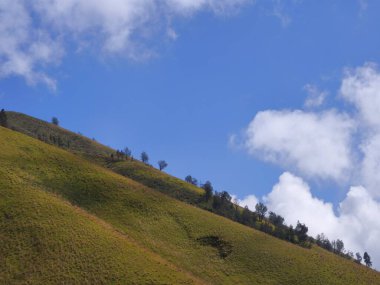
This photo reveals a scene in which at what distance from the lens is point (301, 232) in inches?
6403

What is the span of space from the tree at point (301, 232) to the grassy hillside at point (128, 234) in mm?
69060

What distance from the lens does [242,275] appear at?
3000 inches

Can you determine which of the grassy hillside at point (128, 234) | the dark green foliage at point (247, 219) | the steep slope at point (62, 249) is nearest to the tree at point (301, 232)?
the dark green foliage at point (247, 219)

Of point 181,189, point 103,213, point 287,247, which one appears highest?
point 181,189

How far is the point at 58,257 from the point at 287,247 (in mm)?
48220

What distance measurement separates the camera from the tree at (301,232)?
157625mm

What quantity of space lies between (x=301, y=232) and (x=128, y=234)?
3923 inches

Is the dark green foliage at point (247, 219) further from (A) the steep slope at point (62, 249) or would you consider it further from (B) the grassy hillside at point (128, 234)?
(A) the steep slope at point (62, 249)

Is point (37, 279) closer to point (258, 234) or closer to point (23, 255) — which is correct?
point (23, 255)

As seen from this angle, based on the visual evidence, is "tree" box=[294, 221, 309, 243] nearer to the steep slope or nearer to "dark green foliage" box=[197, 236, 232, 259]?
"dark green foliage" box=[197, 236, 232, 259]

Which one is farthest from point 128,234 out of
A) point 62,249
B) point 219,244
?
point 219,244

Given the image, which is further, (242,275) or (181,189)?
(181,189)

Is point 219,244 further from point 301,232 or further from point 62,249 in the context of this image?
point 301,232

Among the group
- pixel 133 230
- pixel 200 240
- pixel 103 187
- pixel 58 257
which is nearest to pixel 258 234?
pixel 200 240
